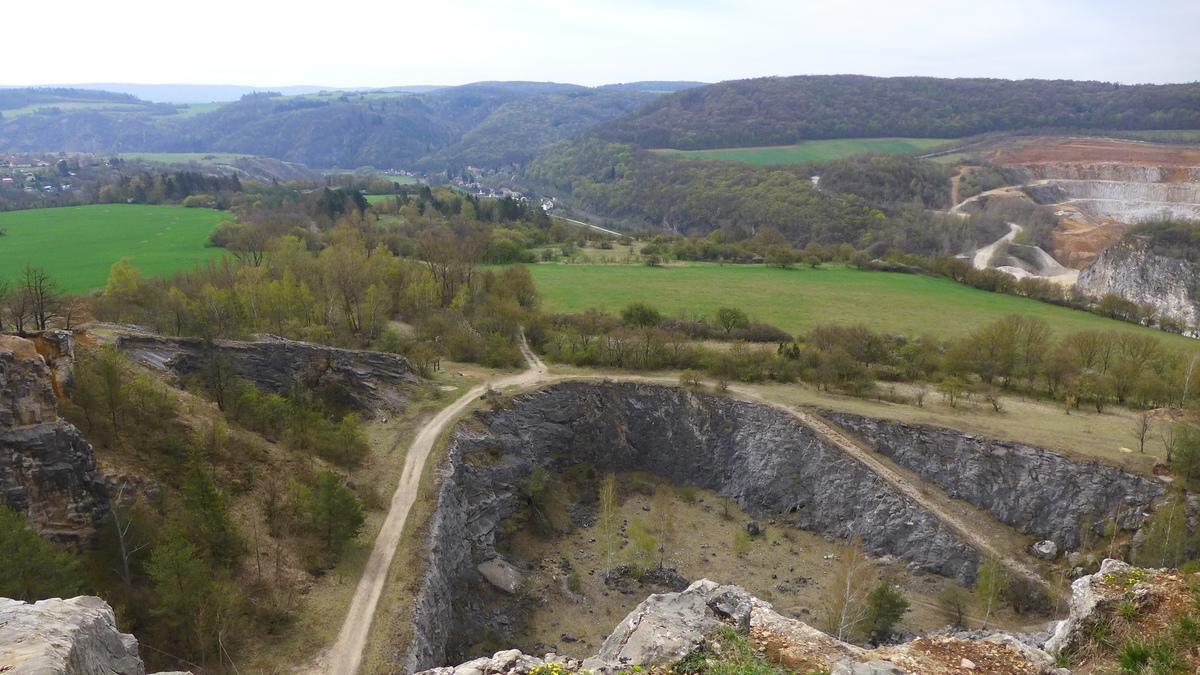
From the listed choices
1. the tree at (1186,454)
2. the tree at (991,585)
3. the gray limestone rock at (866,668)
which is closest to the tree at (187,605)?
the gray limestone rock at (866,668)

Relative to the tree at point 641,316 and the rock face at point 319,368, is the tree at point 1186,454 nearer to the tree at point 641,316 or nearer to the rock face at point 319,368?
the tree at point 641,316

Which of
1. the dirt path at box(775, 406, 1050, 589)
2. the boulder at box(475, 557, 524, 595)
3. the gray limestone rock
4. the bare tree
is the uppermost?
the gray limestone rock

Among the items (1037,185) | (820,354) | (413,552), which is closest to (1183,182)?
(1037,185)

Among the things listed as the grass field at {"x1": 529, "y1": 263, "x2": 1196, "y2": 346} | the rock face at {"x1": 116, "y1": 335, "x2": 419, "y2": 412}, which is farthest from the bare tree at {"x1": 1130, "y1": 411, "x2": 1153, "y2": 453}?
the rock face at {"x1": 116, "y1": 335, "x2": 419, "y2": 412}

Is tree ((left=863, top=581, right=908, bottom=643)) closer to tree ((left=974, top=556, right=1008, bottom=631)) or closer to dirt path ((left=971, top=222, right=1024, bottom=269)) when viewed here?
tree ((left=974, top=556, right=1008, bottom=631))

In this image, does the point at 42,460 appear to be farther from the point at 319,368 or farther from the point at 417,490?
the point at 319,368

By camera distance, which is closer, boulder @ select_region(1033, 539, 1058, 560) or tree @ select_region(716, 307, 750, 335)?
boulder @ select_region(1033, 539, 1058, 560)
